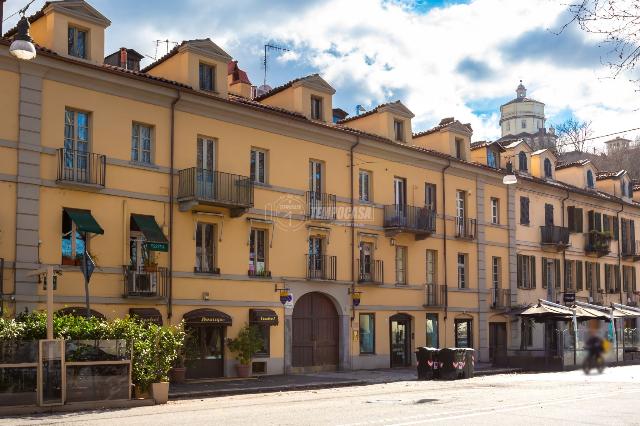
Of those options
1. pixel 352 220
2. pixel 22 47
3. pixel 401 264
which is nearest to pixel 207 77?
pixel 352 220

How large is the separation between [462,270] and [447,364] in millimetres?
10853

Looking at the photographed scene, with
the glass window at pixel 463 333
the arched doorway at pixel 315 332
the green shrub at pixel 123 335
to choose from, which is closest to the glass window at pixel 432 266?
the glass window at pixel 463 333

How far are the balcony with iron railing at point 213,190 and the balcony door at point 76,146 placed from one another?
3537mm

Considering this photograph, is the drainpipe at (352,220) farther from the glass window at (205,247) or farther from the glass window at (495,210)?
the glass window at (495,210)

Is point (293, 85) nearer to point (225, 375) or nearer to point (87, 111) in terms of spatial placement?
point (87, 111)

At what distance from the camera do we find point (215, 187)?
88.1 feet

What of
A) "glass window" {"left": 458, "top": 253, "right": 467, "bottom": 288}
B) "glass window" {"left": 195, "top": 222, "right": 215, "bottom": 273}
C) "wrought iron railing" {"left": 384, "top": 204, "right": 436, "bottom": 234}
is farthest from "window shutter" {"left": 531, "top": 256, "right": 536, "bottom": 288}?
"glass window" {"left": 195, "top": 222, "right": 215, "bottom": 273}

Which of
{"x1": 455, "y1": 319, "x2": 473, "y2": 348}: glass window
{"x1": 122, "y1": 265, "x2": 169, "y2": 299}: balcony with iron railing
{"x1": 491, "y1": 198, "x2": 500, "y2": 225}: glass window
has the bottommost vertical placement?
{"x1": 455, "y1": 319, "x2": 473, "y2": 348}: glass window

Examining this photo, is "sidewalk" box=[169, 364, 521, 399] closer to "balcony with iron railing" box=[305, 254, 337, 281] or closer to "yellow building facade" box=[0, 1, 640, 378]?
"yellow building facade" box=[0, 1, 640, 378]

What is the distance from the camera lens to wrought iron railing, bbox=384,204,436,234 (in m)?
34.2

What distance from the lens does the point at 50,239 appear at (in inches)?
905

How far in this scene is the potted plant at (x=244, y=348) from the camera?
88.7 feet

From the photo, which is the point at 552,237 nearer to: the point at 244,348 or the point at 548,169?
the point at 548,169

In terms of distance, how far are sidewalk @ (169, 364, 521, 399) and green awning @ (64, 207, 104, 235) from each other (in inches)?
212
